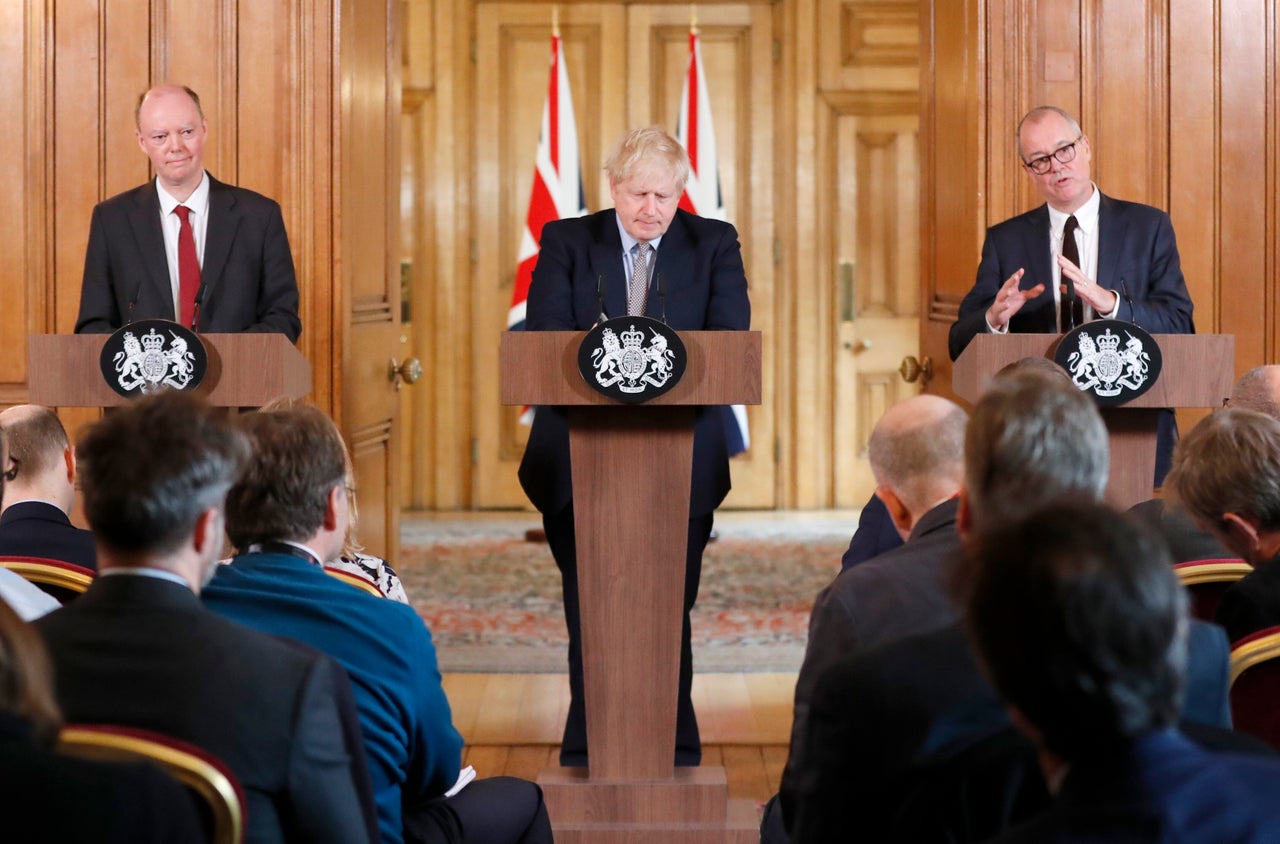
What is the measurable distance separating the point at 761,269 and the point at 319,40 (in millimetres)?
4713

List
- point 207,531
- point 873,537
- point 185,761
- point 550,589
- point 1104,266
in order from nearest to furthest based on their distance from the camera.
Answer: point 185,761 → point 207,531 → point 873,537 → point 1104,266 → point 550,589

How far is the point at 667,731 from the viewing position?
346 cm

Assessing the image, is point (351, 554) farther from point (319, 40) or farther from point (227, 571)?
point (319, 40)

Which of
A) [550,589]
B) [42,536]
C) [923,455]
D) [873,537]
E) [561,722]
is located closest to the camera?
[923,455]

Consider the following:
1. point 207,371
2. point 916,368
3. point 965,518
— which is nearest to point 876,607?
point 965,518

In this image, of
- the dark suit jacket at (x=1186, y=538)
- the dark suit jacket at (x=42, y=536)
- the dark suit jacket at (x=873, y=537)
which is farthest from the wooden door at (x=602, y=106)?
the dark suit jacket at (x=1186, y=538)

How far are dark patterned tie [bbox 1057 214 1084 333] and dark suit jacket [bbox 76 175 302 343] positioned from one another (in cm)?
208

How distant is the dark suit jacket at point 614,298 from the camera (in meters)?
3.70

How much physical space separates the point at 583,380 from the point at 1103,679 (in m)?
2.15

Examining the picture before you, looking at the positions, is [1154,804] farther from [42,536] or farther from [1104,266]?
[1104,266]

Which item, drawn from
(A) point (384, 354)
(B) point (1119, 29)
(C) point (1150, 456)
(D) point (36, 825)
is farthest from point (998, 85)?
(D) point (36, 825)

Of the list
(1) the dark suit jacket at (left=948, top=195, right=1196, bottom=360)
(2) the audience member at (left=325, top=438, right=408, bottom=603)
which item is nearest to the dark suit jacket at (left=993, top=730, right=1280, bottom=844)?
(2) the audience member at (left=325, top=438, right=408, bottom=603)

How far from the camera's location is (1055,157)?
4062 mm

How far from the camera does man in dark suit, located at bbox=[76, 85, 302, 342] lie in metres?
4.17
